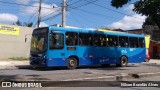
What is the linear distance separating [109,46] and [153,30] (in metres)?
38.4

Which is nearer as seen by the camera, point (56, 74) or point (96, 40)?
point (56, 74)

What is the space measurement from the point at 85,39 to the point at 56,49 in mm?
2952

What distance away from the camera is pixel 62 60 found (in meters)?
23.9

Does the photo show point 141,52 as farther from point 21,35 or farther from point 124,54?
point 21,35

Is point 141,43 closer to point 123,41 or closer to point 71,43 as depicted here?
point 123,41

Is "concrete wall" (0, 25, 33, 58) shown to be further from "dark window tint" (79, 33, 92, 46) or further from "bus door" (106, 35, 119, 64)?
"dark window tint" (79, 33, 92, 46)

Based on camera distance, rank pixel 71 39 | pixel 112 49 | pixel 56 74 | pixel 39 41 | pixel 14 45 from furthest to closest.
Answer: pixel 14 45, pixel 112 49, pixel 71 39, pixel 39 41, pixel 56 74

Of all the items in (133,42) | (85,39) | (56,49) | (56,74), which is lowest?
(56,74)

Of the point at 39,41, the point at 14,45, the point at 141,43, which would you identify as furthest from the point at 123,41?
the point at 14,45

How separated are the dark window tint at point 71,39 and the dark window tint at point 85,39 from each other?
19.9 inches

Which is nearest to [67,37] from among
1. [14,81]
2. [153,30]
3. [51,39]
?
[51,39]

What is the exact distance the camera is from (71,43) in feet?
80.1

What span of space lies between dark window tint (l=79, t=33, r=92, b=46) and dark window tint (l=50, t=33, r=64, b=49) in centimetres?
190

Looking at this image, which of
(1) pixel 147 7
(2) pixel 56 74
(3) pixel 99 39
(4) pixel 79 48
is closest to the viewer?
(2) pixel 56 74
